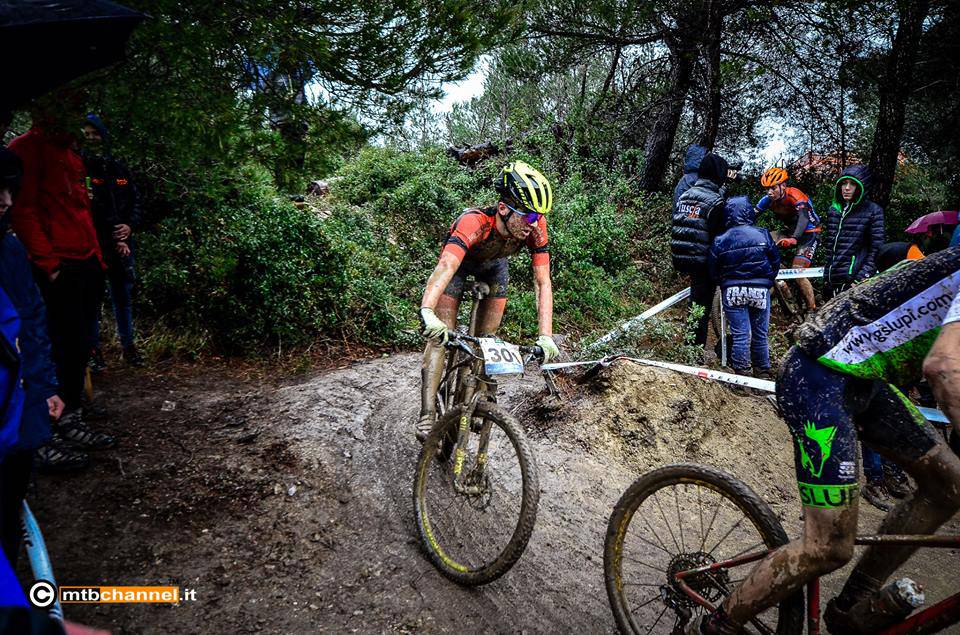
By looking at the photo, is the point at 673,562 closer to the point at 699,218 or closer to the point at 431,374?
the point at 431,374

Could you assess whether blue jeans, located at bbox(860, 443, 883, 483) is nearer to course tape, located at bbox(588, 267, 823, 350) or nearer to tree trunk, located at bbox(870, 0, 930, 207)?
course tape, located at bbox(588, 267, 823, 350)

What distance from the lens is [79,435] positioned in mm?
3818

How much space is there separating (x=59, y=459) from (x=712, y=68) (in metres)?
10.7

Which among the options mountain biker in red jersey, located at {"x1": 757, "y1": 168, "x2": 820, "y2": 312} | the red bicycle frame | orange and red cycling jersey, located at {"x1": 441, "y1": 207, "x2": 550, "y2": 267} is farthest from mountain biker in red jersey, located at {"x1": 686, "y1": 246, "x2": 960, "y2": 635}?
mountain biker in red jersey, located at {"x1": 757, "y1": 168, "x2": 820, "y2": 312}

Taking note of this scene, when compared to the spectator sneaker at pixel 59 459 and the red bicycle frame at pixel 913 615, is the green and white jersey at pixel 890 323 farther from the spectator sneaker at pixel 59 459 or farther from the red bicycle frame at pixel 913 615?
the spectator sneaker at pixel 59 459

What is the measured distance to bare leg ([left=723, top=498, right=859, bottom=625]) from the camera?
2037mm

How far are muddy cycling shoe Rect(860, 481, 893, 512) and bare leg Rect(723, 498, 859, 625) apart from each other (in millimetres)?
3115

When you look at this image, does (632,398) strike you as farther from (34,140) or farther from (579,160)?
(579,160)

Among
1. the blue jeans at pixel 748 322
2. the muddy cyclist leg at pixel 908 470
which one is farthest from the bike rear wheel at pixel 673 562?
the blue jeans at pixel 748 322

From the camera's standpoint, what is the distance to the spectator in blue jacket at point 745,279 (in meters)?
5.64

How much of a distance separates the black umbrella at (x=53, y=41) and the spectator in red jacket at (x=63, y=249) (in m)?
1.63

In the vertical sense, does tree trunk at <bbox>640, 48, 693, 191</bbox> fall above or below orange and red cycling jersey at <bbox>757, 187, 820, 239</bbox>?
above

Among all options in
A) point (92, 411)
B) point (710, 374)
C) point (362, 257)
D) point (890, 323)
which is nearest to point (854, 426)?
point (890, 323)

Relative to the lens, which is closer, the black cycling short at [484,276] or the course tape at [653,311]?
the black cycling short at [484,276]
